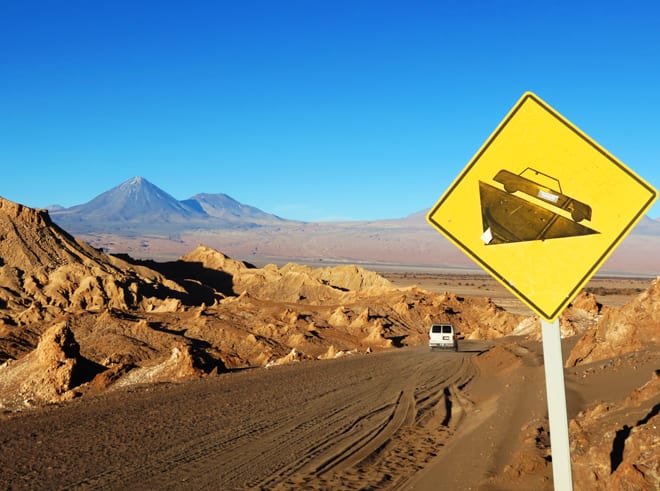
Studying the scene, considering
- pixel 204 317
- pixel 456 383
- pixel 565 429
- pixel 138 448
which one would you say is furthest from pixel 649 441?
pixel 204 317

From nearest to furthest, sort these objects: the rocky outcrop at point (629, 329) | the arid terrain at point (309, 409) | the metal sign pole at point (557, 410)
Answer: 1. the metal sign pole at point (557, 410)
2. the arid terrain at point (309, 409)
3. the rocky outcrop at point (629, 329)

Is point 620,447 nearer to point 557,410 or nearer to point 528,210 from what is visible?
point 557,410

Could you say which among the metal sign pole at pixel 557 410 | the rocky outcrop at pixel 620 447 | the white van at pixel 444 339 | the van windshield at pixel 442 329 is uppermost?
the metal sign pole at pixel 557 410

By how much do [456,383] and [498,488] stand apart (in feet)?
42.9

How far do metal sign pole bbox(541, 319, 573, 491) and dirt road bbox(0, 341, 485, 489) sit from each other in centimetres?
737

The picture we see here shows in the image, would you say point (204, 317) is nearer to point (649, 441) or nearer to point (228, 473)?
point (228, 473)

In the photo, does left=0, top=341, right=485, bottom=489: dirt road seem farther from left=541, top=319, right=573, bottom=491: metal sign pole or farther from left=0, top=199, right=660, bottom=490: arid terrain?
left=541, top=319, right=573, bottom=491: metal sign pole

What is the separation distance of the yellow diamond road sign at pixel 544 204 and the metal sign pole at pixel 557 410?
0.17 m

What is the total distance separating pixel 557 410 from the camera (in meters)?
3.04

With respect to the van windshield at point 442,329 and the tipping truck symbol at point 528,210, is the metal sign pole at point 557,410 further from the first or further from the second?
the van windshield at point 442,329

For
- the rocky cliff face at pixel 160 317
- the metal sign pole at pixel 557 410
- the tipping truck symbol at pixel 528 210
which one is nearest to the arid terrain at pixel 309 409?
the rocky cliff face at pixel 160 317

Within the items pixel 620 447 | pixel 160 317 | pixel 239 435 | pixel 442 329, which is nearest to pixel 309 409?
pixel 239 435

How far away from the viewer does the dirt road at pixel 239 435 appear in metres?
10.8

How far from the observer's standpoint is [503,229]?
326 cm
